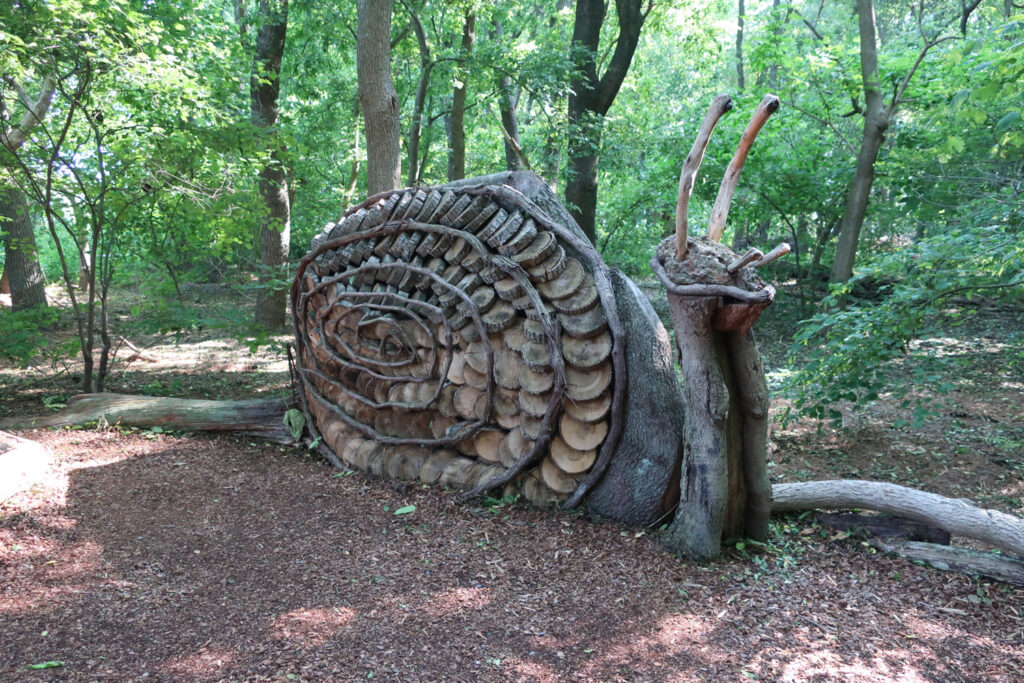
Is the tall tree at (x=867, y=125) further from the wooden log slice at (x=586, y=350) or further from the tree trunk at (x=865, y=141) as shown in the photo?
the wooden log slice at (x=586, y=350)

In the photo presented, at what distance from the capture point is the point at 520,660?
2.37m

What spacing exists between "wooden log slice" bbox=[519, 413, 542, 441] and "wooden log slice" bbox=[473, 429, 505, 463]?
214 mm

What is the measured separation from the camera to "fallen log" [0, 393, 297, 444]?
521cm

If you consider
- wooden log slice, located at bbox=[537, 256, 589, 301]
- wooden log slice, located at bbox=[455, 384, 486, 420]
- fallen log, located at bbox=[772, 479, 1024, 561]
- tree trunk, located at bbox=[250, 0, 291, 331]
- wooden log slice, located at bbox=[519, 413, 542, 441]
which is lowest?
fallen log, located at bbox=[772, 479, 1024, 561]

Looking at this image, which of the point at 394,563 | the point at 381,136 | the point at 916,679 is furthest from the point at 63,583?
the point at 381,136

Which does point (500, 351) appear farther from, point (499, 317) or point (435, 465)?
point (435, 465)

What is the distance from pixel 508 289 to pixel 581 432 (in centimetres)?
89

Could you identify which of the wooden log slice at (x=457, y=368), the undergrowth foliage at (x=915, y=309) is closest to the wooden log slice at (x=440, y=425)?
the wooden log slice at (x=457, y=368)

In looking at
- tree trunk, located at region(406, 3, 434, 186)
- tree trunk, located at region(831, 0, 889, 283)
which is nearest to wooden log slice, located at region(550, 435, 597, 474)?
tree trunk, located at region(831, 0, 889, 283)

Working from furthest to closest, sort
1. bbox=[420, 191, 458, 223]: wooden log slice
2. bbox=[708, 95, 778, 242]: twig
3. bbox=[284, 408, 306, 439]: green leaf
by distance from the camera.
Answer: bbox=[284, 408, 306, 439]: green leaf < bbox=[420, 191, 458, 223]: wooden log slice < bbox=[708, 95, 778, 242]: twig

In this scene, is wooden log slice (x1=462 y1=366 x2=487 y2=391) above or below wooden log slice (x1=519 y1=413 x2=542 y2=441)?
above

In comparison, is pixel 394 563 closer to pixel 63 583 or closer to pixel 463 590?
pixel 463 590

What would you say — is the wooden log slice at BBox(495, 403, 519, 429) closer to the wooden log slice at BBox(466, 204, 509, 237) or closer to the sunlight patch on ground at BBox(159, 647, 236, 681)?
the wooden log slice at BBox(466, 204, 509, 237)

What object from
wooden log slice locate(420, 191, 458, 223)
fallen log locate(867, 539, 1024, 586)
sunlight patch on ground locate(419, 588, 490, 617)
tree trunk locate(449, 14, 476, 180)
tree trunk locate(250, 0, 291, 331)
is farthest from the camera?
tree trunk locate(449, 14, 476, 180)
